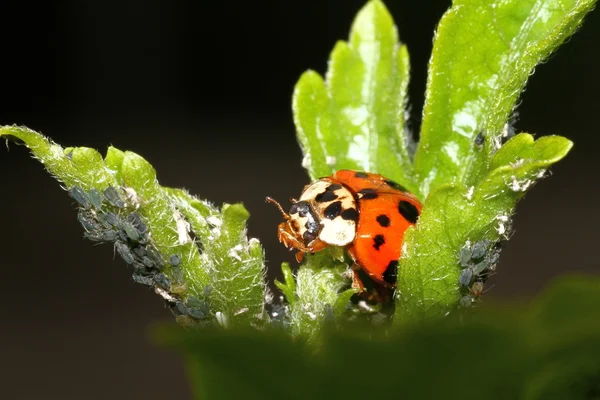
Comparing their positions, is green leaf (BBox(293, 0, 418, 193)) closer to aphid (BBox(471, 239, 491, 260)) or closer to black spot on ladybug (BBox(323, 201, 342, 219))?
black spot on ladybug (BBox(323, 201, 342, 219))

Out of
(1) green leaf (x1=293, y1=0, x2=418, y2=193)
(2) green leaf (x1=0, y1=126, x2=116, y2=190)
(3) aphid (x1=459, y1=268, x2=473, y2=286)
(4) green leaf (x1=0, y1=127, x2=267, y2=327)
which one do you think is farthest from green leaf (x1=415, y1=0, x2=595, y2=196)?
(2) green leaf (x1=0, y1=126, x2=116, y2=190)

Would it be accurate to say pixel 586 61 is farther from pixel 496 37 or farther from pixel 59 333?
pixel 496 37

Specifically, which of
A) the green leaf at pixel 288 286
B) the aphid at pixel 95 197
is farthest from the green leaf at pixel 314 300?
the aphid at pixel 95 197

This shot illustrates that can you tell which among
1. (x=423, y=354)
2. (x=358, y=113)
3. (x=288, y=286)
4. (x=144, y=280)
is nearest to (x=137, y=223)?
(x=144, y=280)

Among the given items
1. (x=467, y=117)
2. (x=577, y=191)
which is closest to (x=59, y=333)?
(x=577, y=191)

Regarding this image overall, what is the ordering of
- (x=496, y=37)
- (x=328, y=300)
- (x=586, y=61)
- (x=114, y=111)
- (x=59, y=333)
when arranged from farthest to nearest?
(x=114, y=111), (x=586, y=61), (x=59, y=333), (x=496, y=37), (x=328, y=300)

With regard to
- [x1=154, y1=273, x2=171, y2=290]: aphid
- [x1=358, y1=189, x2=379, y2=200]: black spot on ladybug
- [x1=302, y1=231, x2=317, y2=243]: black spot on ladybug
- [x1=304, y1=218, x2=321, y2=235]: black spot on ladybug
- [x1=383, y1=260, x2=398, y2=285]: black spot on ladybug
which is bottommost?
[x1=154, y1=273, x2=171, y2=290]: aphid

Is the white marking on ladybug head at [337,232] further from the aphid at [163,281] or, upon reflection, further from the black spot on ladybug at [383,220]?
the aphid at [163,281]
